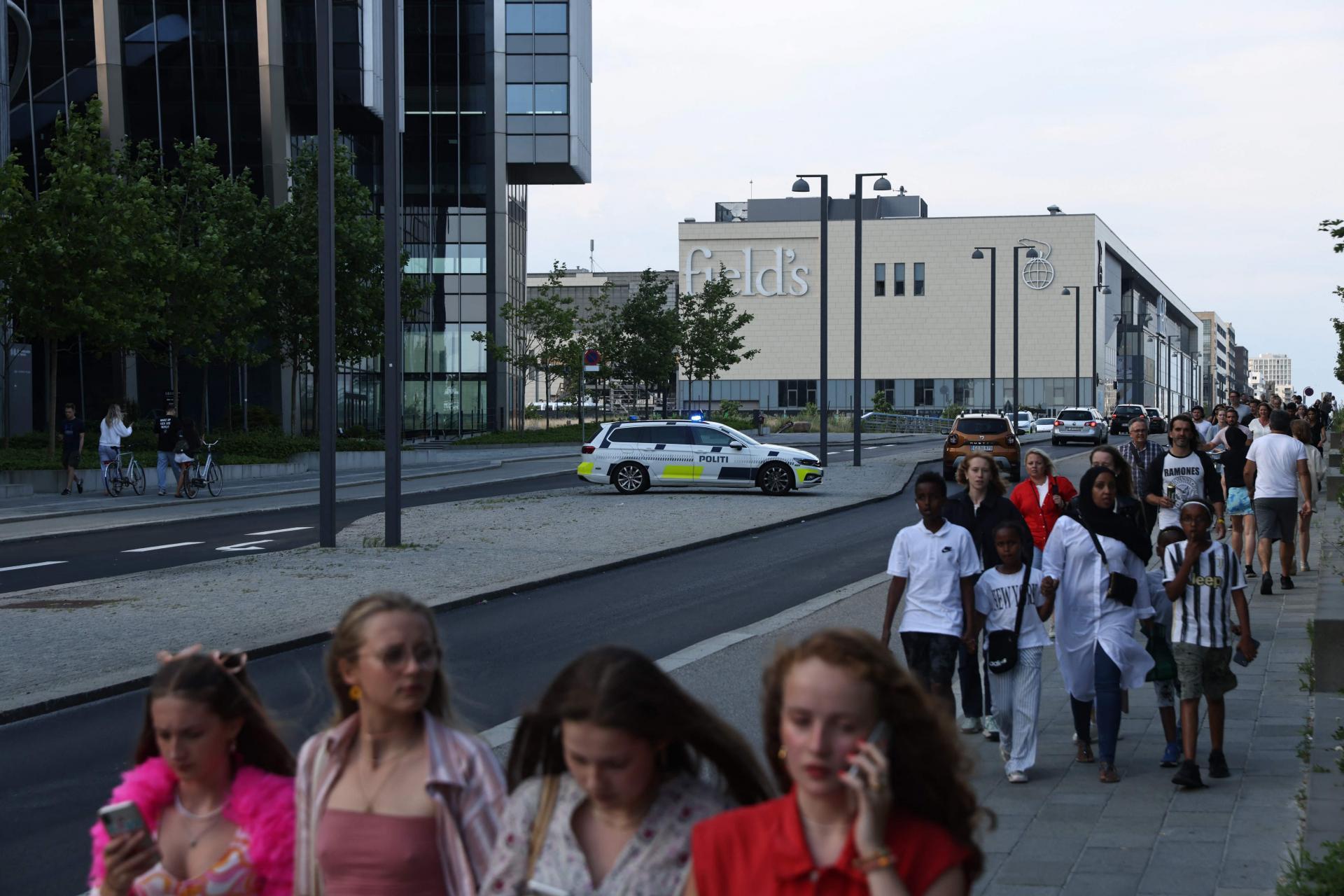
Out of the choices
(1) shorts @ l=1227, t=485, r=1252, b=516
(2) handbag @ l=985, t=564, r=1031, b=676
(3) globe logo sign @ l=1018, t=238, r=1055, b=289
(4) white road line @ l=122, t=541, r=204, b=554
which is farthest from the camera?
(3) globe logo sign @ l=1018, t=238, r=1055, b=289

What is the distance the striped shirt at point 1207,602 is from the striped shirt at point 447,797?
16.6ft

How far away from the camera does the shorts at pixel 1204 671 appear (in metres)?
7.27

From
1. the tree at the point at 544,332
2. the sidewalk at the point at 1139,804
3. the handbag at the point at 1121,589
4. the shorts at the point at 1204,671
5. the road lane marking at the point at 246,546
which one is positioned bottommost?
the road lane marking at the point at 246,546

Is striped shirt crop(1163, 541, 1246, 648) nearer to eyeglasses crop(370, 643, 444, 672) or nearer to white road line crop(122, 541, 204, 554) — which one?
eyeglasses crop(370, 643, 444, 672)

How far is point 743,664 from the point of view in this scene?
35.2 ft

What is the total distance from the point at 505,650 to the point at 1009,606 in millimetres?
4939

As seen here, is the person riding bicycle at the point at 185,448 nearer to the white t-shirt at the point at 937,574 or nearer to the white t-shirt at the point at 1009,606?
the white t-shirt at the point at 937,574

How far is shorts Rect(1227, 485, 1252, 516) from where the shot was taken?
15.7 m

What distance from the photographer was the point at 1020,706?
738cm

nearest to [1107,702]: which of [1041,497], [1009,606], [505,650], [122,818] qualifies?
[1009,606]

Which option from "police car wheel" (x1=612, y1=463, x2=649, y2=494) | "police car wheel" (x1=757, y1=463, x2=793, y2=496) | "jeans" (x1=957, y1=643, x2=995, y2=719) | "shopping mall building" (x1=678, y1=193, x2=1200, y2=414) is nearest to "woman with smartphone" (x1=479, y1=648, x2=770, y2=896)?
"jeans" (x1=957, y1=643, x2=995, y2=719)

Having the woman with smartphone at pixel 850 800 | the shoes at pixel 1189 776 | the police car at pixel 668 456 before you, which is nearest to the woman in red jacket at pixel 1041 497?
the shoes at pixel 1189 776

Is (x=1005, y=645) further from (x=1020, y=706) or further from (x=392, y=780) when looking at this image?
(x=392, y=780)

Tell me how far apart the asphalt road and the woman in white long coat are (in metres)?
2.31
